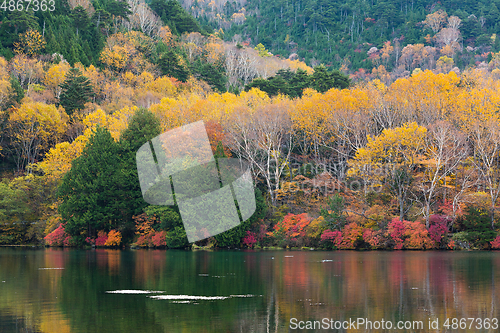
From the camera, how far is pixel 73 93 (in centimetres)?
6406

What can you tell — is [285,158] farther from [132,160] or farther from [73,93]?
[73,93]

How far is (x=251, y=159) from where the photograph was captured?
48.8 metres

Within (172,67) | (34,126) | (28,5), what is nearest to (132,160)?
(34,126)

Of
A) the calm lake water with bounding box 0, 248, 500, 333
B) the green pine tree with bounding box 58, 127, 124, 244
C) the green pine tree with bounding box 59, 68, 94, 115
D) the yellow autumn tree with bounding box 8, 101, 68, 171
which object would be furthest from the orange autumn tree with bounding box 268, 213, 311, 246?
the green pine tree with bounding box 59, 68, 94, 115

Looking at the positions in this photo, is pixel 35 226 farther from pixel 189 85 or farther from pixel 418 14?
pixel 418 14

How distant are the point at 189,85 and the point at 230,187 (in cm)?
3550

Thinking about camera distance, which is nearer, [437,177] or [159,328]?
[159,328]

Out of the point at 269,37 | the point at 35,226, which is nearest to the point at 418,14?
the point at 269,37

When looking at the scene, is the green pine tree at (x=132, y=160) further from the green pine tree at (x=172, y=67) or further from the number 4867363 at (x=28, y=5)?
the number 4867363 at (x=28, y=5)

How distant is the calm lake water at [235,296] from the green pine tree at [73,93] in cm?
4190

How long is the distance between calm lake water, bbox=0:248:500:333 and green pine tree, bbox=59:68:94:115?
41898mm

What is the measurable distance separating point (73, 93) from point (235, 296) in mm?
53627

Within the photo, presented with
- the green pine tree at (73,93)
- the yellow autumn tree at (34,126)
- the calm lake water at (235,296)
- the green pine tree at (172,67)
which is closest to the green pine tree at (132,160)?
the yellow autumn tree at (34,126)

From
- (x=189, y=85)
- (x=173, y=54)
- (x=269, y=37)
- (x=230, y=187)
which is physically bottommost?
(x=230, y=187)
